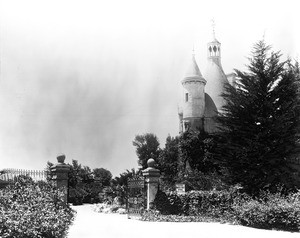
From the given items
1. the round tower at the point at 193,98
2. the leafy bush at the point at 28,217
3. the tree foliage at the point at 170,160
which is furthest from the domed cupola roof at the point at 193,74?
the leafy bush at the point at 28,217

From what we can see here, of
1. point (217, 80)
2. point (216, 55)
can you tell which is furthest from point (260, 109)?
point (216, 55)


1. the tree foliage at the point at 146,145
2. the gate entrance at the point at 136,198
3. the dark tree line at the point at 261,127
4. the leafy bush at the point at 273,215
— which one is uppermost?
the tree foliage at the point at 146,145

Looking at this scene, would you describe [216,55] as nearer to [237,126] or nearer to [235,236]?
[237,126]

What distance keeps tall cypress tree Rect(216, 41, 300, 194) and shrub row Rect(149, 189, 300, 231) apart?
1.91 metres

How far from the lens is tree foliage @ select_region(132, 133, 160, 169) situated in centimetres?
5372

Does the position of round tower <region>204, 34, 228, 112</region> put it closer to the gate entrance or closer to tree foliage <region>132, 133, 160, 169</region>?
tree foliage <region>132, 133, 160, 169</region>

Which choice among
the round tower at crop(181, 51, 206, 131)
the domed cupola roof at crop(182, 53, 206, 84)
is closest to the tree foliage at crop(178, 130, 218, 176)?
the round tower at crop(181, 51, 206, 131)

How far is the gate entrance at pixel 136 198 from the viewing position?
628 inches

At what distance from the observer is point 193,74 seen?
43.1 metres

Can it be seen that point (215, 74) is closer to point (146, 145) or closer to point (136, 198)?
point (146, 145)

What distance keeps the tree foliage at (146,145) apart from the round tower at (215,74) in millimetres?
12860

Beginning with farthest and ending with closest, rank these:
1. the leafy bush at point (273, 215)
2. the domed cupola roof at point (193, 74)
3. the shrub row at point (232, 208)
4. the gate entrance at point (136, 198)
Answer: the domed cupola roof at point (193, 74) → the gate entrance at point (136, 198) → the shrub row at point (232, 208) → the leafy bush at point (273, 215)

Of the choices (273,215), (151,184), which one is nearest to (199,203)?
(151,184)

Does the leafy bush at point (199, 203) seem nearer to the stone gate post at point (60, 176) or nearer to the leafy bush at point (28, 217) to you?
the stone gate post at point (60, 176)
